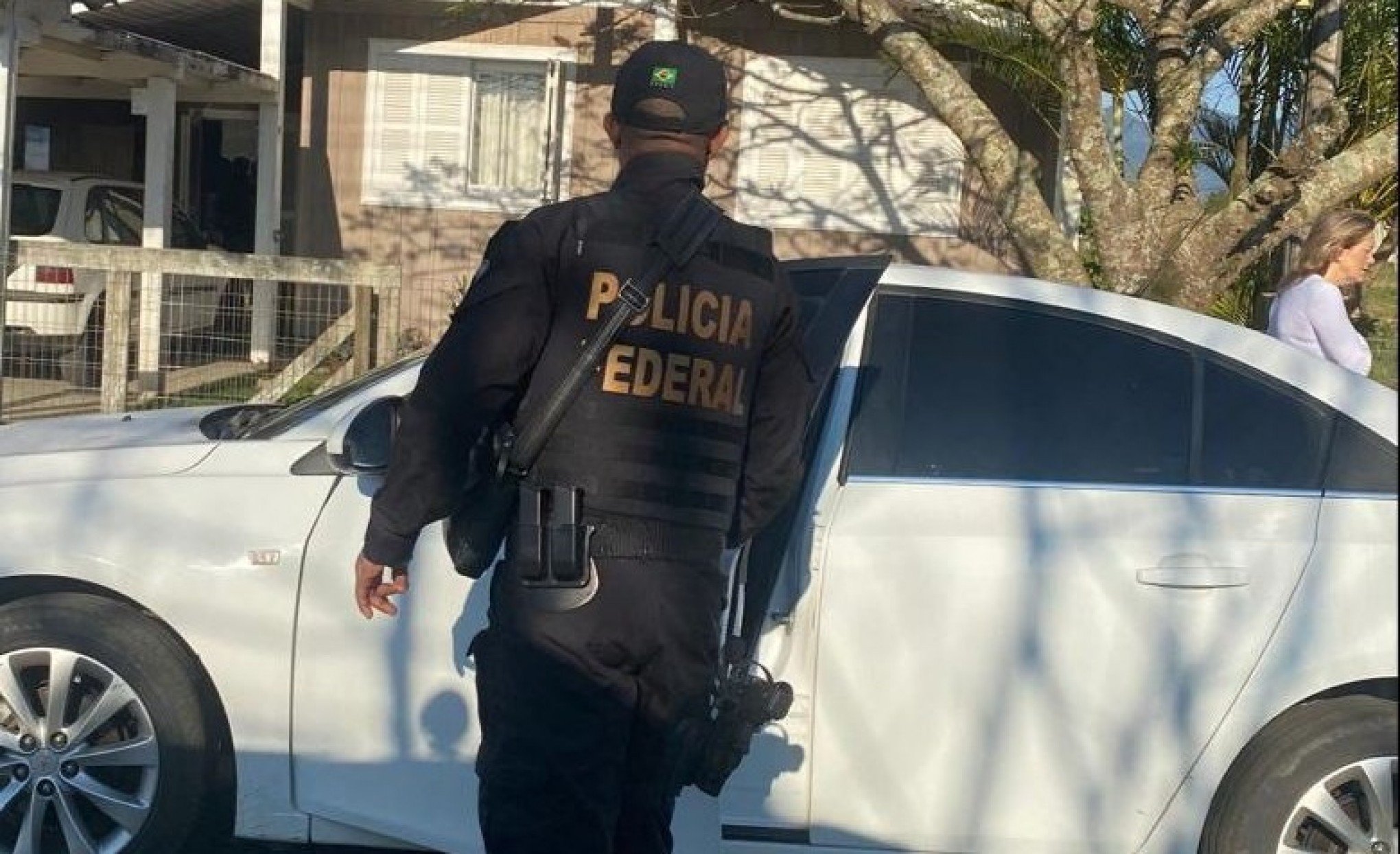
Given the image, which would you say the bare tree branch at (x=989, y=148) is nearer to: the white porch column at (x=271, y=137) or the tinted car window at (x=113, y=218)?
the white porch column at (x=271, y=137)

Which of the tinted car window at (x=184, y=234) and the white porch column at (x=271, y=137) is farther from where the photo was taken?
the tinted car window at (x=184, y=234)

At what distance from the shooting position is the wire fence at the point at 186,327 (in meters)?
8.54

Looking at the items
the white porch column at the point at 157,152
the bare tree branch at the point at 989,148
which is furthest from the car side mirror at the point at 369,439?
the white porch column at the point at 157,152

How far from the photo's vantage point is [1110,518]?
3.95 meters

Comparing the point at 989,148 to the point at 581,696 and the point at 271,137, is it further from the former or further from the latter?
the point at 271,137

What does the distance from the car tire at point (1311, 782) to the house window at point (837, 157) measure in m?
8.77

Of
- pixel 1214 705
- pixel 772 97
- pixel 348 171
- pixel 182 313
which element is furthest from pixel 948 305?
pixel 348 171

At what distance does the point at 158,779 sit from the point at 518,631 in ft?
5.34

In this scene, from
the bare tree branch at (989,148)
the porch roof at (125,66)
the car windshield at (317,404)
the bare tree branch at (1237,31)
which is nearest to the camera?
the car windshield at (317,404)

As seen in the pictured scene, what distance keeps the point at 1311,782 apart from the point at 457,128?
32.0ft

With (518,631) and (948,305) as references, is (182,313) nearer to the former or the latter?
(948,305)

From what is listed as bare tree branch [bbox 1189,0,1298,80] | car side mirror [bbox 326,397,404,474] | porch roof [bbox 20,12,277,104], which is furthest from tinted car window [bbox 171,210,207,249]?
car side mirror [bbox 326,397,404,474]

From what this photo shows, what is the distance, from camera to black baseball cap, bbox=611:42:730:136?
121 inches

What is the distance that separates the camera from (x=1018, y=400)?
4.05 meters
